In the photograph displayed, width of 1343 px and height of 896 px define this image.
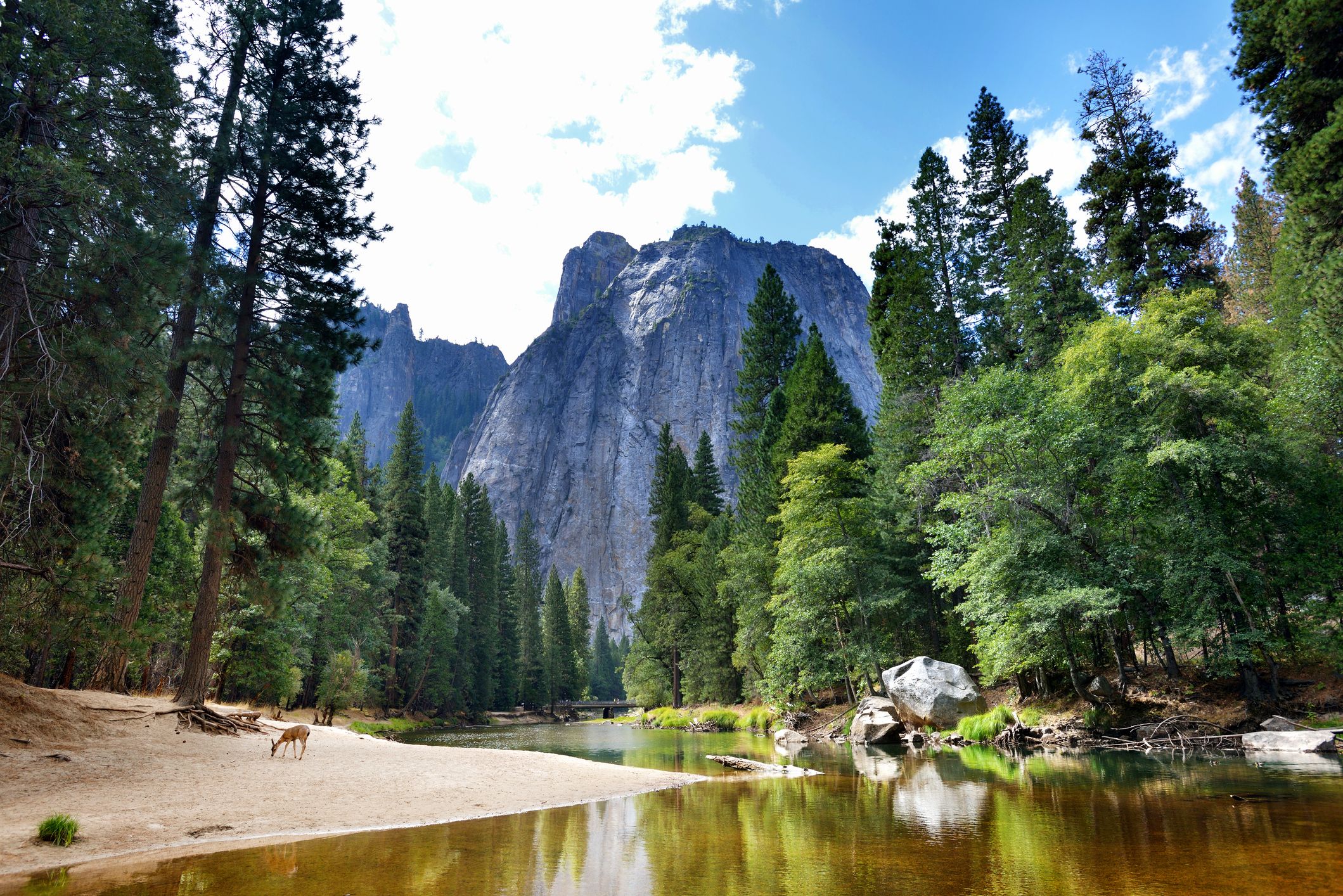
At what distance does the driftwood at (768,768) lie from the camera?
47.8ft

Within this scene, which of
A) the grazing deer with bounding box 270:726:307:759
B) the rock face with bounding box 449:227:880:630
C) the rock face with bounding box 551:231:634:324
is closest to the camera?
the grazing deer with bounding box 270:726:307:759

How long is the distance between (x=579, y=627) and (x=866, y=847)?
77863 mm

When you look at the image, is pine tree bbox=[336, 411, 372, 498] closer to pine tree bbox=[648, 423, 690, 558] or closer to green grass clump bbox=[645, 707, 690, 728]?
pine tree bbox=[648, 423, 690, 558]

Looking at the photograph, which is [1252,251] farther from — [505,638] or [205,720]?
[505,638]

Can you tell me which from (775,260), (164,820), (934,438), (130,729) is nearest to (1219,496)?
(934,438)

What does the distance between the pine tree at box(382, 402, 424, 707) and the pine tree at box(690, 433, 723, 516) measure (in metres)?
21.3

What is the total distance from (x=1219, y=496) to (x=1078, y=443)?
3.59m

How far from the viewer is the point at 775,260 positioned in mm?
159375

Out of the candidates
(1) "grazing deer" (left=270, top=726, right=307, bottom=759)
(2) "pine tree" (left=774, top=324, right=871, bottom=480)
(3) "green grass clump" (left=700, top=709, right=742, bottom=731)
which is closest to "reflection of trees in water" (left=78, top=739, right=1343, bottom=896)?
(1) "grazing deer" (left=270, top=726, right=307, bottom=759)

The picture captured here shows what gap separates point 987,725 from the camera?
20.5 metres

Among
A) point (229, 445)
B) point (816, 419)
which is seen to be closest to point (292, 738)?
point (229, 445)

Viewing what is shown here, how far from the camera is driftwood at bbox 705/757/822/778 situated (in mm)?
14555

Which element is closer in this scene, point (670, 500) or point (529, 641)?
point (670, 500)

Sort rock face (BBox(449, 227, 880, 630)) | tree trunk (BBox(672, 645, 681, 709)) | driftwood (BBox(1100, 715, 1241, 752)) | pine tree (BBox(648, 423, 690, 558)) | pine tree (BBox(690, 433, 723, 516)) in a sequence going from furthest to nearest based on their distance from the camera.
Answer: rock face (BBox(449, 227, 880, 630)) < pine tree (BBox(690, 433, 723, 516)) < pine tree (BBox(648, 423, 690, 558)) < tree trunk (BBox(672, 645, 681, 709)) < driftwood (BBox(1100, 715, 1241, 752))
